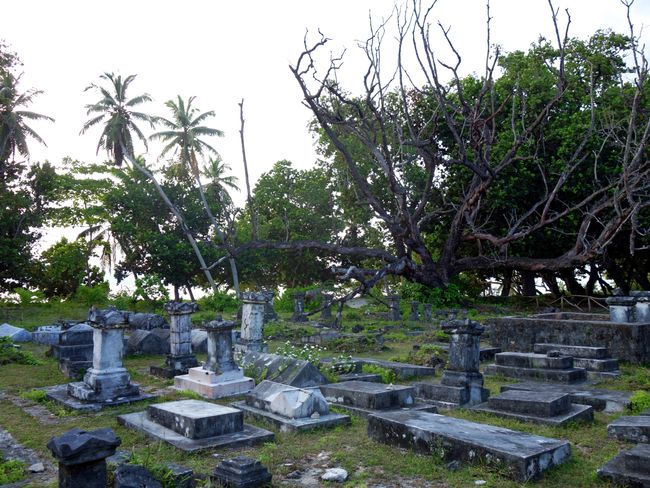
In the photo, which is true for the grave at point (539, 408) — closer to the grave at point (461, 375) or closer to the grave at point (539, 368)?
the grave at point (461, 375)

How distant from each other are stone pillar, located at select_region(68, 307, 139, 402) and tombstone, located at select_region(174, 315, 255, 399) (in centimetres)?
102

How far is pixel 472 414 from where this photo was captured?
7.20 meters

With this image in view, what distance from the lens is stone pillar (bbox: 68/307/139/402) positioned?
8.24 meters

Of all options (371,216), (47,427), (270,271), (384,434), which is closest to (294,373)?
(384,434)

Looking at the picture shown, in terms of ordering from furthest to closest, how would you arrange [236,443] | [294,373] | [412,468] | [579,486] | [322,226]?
1. [322,226]
2. [294,373]
3. [236,443]
4. [412,468]
5. [579,486]

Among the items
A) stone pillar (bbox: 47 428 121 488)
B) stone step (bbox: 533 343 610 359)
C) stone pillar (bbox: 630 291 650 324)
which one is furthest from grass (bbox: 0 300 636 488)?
stone pillar (bbox: 630 291 650 324)

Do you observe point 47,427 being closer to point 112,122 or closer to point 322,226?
point 112,122

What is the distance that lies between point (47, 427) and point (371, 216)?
2508 cm

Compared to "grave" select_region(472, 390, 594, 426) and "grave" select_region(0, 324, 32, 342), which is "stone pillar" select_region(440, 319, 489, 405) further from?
"grave" select_region(0, 324, 32, 342)

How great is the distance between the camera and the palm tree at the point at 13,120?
27.2m

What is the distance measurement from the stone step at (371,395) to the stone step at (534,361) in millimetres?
3225

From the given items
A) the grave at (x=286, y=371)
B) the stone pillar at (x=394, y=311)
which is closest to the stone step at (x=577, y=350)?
the grave at (x=286, y=371)

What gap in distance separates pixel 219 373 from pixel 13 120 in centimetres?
2429

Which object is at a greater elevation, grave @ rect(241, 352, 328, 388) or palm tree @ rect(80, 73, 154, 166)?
palm tree @ rect(80, 73, 154, 166)
